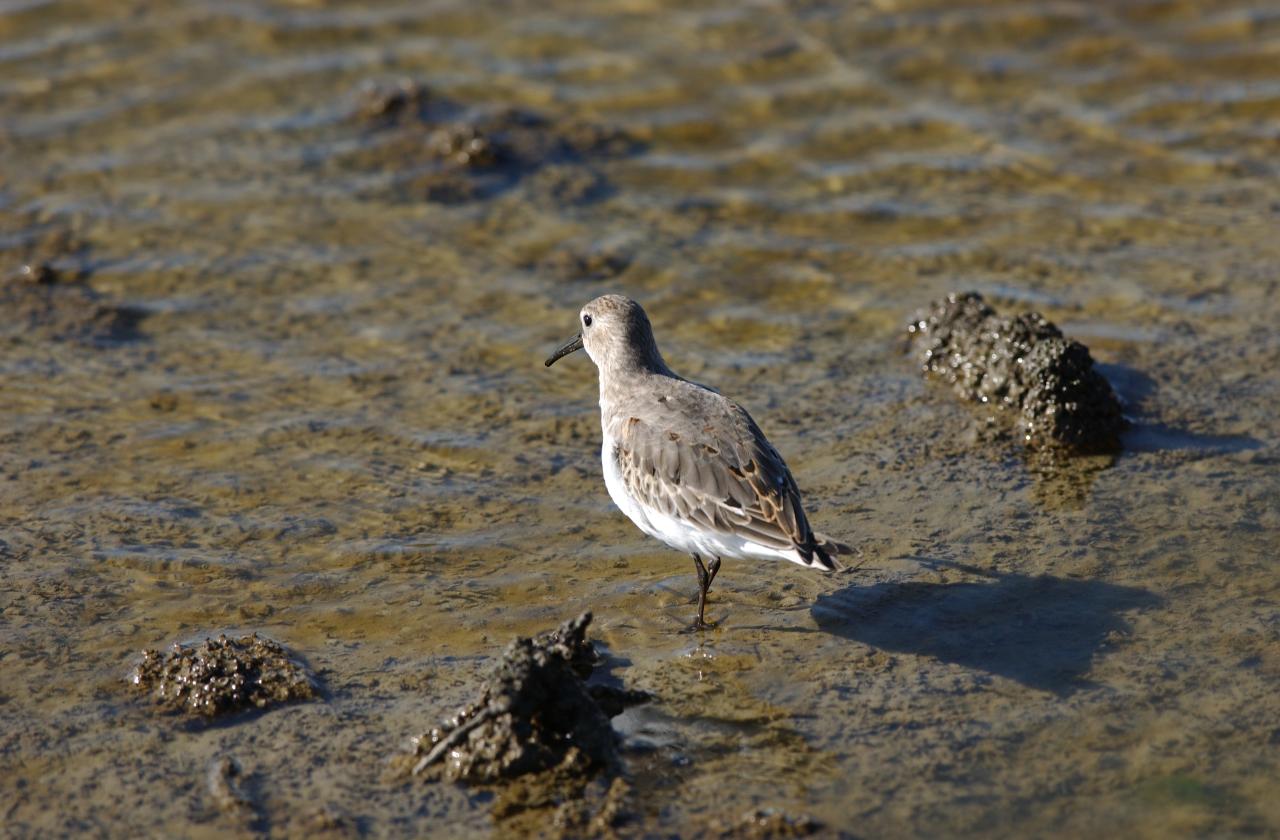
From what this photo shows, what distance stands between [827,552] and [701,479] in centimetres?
71

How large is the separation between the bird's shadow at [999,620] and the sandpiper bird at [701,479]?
1.60ft

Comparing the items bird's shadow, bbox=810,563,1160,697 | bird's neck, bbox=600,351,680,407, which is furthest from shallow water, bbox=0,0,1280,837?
bird's neck, bbox=600,351,680,407

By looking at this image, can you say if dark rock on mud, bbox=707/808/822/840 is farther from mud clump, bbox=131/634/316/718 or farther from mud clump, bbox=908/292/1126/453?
mud clump, bbox=908/292/1126/453

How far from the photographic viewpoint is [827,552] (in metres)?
6.34

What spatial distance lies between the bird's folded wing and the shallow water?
1.84 ft

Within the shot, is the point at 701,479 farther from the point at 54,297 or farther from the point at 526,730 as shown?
the point at 54,297

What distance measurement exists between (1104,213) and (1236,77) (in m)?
2.74

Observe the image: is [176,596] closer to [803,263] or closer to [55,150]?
[803,263]

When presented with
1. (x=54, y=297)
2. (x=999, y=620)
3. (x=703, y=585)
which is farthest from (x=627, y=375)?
(x=54, y=297)

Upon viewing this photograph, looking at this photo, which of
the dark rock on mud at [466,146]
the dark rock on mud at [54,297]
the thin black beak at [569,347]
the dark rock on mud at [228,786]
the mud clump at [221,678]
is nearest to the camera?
the dark rock on mud at [228,786]

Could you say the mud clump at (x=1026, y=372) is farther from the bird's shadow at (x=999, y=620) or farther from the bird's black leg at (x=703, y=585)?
the bird's black leg at (x=703, y=585)

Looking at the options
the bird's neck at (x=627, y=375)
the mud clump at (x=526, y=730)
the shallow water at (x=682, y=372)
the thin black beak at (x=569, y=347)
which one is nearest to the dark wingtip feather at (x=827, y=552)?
the shallow water at (x=682, y=372)

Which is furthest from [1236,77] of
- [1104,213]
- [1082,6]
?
[1104,213]

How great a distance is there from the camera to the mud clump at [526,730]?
18.2 feet
